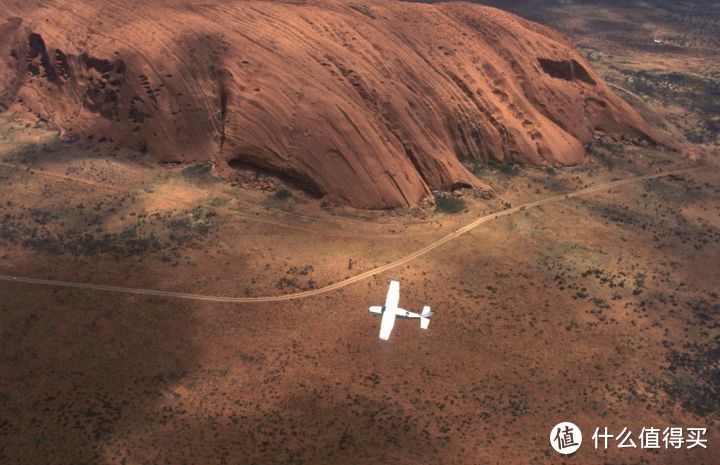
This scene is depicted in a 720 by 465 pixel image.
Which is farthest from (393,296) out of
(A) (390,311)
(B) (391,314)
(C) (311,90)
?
(C) (311,90)

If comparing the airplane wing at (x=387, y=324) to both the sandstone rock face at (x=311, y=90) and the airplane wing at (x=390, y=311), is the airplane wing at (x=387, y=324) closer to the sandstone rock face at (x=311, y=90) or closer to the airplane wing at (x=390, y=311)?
the airplane wing at (x=390, y=311)

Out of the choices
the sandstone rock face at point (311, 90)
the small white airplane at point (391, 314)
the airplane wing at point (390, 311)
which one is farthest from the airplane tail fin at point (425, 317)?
the sandstone rock face at point (311, 90)

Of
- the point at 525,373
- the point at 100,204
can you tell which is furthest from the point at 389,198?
the point at 100,204

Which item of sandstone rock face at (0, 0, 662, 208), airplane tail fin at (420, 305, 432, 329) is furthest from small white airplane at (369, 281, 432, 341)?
sandstone rock face at (0, 0, 662, 208)

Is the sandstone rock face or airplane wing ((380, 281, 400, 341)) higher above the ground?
the sandstone rock face

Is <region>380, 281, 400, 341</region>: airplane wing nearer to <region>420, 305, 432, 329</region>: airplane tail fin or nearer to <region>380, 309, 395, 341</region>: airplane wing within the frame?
<region>380, 309, 395, 341</region>: airplane wing

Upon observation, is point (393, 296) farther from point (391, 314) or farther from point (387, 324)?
point (387, 324)

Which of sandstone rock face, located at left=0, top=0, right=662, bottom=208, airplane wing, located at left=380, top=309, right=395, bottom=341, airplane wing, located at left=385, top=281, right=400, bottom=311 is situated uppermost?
sandstone rock face, located at left=0, top=0, right=662, bottom=208
